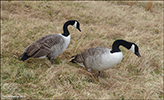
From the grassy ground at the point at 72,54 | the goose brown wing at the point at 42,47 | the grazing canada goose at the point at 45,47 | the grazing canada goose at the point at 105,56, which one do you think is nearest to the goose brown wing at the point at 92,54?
the grazing canada goose at the point at 105,56

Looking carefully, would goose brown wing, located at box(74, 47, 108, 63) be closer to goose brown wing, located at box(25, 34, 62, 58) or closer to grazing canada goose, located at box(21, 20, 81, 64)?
grazing canada goose, located at box(21, 20, 81, 64)

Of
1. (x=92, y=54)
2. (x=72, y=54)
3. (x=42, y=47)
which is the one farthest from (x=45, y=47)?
(x=92, y=54)

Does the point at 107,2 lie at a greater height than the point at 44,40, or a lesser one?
greater

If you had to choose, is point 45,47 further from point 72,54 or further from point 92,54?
point 92,54

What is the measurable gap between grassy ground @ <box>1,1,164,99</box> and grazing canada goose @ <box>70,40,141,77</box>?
320 mm

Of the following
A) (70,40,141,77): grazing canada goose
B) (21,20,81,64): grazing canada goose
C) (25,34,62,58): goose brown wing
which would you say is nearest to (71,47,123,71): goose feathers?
A: (70,40,141,77): grazing canada goose

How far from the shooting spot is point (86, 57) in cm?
359

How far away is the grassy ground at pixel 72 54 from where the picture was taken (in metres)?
3.25

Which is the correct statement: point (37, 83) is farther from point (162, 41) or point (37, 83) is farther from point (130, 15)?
point (130, 15)

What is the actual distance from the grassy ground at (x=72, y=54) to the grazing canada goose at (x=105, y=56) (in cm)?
32

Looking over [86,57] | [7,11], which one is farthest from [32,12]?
[86,57]

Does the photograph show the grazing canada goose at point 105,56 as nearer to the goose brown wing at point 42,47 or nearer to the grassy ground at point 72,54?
the grassy ground at point 72,54

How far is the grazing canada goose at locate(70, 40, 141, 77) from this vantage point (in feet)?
10.6

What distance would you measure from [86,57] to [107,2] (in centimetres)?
718
